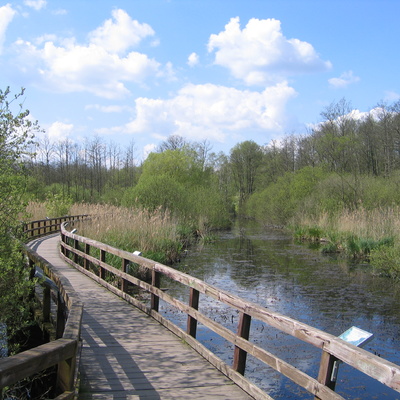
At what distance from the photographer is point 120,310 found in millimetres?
7629

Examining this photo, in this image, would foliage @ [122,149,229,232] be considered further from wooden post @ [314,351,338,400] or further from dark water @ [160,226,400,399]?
wooden post @ [314,351,338,400]

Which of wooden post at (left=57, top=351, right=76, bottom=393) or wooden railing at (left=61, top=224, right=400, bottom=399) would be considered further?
wooden post at (left=57, top=351, right=76, bottom=393)

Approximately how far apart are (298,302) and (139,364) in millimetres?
6771

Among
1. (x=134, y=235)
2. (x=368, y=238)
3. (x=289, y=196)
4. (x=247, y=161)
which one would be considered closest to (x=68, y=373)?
(x=134, y=235)

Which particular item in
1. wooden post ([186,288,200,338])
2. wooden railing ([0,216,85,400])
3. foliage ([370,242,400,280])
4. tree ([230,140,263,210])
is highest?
tree ([230,140,263,210])

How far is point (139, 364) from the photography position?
16.9ft

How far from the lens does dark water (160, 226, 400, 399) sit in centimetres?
666

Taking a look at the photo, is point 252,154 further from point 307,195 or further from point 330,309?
point 330,309

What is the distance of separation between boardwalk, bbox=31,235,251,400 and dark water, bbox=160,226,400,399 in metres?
1.44

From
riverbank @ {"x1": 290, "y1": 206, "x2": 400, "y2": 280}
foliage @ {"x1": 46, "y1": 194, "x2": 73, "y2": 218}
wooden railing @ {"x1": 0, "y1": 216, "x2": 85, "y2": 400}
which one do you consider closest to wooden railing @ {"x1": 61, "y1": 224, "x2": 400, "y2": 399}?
wooden railing @ {"x1": 0, "y1": 216, "x2": 85, "y2": 400}

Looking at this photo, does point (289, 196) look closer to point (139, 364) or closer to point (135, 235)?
point (135, 235)

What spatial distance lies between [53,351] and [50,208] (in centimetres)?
2445

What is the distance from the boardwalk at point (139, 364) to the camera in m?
4.41

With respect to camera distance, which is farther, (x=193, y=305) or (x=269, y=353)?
(x=193, y=305)
